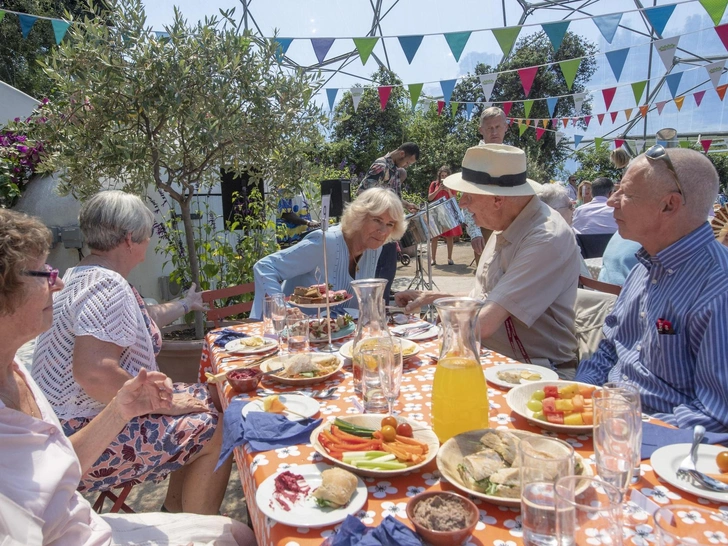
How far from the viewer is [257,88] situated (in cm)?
390

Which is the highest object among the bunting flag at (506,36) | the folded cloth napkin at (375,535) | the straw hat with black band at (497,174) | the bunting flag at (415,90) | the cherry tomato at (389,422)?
the bunting flag at (506,36)

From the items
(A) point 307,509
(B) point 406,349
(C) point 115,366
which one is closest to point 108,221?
(C) point 115,366

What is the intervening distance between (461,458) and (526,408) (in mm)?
460

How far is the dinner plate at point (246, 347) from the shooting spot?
2361 millimetres

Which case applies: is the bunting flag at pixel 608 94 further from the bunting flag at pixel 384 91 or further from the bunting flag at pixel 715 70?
the bunting flag at pixel 384 91

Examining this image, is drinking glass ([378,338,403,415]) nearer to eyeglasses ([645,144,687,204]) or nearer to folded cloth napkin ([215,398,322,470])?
folded cloth napkin ([215,398,322,470])

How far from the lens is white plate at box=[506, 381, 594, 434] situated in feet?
4.61

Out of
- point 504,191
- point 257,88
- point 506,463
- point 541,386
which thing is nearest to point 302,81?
point 257,88

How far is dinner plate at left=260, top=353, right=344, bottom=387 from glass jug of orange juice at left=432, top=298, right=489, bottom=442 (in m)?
0.65

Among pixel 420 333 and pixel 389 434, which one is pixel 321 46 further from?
pixel 389 434

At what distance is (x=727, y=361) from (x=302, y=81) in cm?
365

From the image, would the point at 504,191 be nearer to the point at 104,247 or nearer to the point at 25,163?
the point at 104,247

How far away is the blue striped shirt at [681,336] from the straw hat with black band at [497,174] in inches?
32.0

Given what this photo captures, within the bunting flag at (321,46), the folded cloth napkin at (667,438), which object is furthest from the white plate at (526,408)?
the bunting flag at (321,46)
